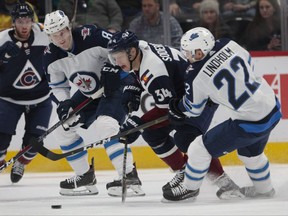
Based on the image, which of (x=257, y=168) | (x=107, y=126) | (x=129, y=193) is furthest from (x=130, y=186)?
(x=257, y=168)

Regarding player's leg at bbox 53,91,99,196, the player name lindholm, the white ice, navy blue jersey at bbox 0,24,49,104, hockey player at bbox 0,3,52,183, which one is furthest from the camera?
navy blue jersey at bbox 0,24,49,104

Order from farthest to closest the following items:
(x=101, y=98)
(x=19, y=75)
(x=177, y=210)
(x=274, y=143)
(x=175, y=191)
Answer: (x=274, y=143), (x=19, y=75), (x=101, y=98), (x=175, y=191), (x=177, y=210)

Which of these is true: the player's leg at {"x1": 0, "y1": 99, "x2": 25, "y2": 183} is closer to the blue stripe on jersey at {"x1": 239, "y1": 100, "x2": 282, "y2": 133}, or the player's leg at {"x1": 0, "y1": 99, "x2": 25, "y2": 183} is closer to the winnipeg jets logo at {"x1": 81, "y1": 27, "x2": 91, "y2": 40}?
the winnipeg jets logo at {"x1": 81, "y1": 27, "x2": 91, "y2": 40}

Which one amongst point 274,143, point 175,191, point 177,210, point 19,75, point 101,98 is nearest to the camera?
point 177,210

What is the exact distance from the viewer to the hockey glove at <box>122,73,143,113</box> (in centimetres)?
524

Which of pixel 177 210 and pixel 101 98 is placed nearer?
pixel 177 210

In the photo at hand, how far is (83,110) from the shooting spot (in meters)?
5.64

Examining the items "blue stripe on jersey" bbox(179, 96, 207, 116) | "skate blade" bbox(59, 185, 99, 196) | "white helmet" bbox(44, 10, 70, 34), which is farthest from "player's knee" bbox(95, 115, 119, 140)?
"blue stripe on jersey" bbox(179, 96, 207, 116)

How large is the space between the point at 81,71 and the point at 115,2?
202 centimetres

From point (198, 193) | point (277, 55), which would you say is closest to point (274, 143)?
point (277, 55)

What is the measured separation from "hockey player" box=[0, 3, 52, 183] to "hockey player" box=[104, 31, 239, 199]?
1036 millimetres

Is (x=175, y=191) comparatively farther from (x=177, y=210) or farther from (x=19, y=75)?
(x=19, y=75)

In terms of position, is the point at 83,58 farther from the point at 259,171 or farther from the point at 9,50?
the point at 259,171

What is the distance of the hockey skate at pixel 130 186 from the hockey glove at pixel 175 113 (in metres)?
0.56
